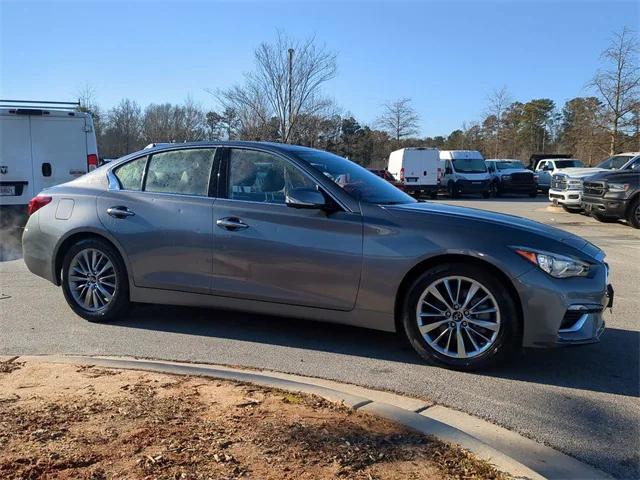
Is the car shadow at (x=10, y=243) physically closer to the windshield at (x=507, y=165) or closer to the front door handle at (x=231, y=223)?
the front door handle at (x=231, y=223)

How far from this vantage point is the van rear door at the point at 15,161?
35.2 feet

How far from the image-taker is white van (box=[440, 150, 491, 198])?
95.2ft

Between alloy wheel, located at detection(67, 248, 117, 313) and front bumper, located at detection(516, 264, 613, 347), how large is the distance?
3.61 metres

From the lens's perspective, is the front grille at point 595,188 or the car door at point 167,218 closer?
the car door at point 167,218

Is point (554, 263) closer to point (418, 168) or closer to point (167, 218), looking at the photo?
point (167, 218)

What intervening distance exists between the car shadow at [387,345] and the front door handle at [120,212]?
104 cm

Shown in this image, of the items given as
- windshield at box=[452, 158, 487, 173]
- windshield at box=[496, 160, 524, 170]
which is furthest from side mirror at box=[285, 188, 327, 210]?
windshield at box=[496, 160, 524, 170]

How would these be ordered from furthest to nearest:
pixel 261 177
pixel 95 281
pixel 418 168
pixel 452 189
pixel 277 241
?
1. pixel 452 189
2. pixel 418 168
3. pixel 95 281
4. pixel 261 177
5. pixel 277 241

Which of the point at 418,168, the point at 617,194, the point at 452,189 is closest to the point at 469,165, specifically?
the point at 452,189

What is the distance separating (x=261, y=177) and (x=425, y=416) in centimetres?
252

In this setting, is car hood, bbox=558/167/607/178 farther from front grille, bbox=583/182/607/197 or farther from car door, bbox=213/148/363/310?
car door, bbox=213/148/363/310

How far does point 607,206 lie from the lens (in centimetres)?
1442

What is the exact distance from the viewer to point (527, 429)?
135 inches

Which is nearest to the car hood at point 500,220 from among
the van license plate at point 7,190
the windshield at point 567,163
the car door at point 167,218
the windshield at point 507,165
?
the car door at point 167,218
